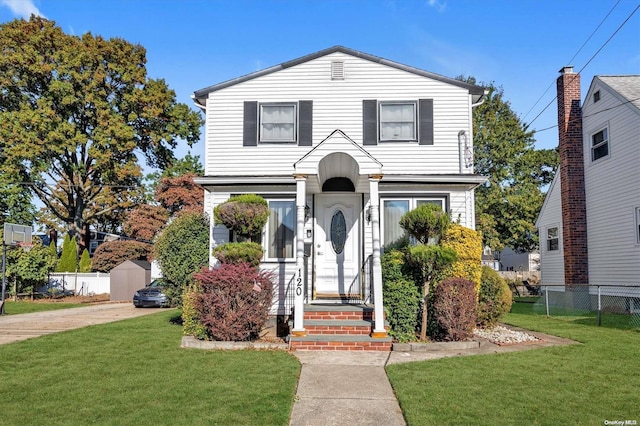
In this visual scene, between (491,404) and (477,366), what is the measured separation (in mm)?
1759

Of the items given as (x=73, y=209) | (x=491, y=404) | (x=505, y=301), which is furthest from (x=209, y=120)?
(x=73, y=209)

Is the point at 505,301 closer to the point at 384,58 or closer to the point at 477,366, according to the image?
the point at 477,366

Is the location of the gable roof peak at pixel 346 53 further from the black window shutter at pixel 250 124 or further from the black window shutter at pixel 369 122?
the black window shutter at pixel 369 122

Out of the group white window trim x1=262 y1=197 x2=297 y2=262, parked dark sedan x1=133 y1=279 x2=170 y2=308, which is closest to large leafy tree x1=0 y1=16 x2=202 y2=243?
parked dark sedan x1=133 y1=279 x2=170 y2=308

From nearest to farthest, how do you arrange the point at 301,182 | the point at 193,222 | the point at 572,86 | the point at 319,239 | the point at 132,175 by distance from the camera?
the point at 301,182 < the point at 319,239 < the point at 193,222 < the point at 572,86 < the point at 132,175

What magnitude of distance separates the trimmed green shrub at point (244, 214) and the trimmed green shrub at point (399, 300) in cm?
281

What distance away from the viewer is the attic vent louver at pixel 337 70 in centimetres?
1155

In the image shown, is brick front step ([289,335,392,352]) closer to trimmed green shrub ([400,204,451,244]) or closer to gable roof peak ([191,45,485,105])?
trimmed green shrub ([400,204,451,244])

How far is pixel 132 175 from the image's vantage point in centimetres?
3066

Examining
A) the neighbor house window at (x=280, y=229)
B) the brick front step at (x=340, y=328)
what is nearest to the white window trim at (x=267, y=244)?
the neighbor house window at (x=280, y=229)

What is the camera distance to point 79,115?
2980 centimetres

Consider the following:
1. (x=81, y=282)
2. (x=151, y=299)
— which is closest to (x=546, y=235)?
(x=151, y=299)

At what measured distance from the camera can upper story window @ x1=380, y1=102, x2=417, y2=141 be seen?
1129 centimetres

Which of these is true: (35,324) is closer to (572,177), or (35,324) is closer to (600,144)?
(572,177)
